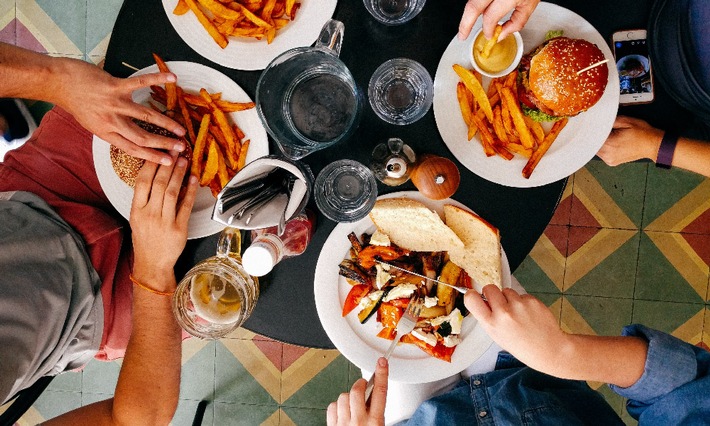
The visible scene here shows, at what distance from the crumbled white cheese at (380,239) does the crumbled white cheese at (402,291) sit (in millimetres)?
133

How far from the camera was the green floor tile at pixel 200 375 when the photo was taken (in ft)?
8.98

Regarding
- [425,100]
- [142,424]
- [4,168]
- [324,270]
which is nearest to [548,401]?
[324,270]

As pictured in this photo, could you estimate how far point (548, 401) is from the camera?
1646mm

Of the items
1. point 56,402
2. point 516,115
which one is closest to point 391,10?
point 516,115

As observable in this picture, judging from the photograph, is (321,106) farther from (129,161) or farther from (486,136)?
(129,161)

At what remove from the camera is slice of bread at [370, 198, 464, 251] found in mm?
1521

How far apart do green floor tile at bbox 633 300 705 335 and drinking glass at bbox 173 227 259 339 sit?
6.61ft

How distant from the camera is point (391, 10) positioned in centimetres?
154

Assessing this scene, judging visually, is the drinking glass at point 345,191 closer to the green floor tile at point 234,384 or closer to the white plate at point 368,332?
the white plate at point 368,332

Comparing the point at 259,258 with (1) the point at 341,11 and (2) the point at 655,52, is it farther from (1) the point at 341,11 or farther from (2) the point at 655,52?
(2) the point at 655,52

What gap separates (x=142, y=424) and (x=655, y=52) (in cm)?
189

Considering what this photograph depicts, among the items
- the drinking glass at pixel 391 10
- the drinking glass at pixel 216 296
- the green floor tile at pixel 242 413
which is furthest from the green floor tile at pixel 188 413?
the drinking glass at pixel 391 10

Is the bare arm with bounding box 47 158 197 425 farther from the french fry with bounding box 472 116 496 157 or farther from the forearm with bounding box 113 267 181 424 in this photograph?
the french fry with bounding box 472 116 496 157

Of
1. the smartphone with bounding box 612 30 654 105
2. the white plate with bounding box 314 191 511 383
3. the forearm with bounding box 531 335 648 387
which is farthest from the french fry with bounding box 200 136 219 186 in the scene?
the smartphone with bounding box 612 30 654 105
